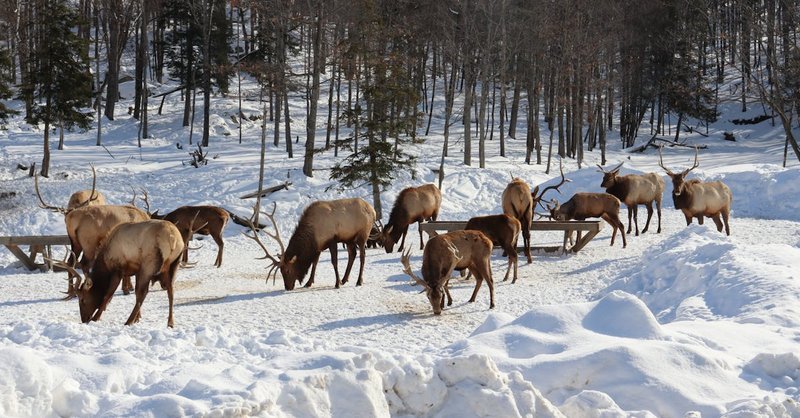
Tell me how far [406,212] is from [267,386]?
13.3 m

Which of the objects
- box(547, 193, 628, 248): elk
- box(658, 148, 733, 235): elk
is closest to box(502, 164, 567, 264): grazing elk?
box(547, 193, 628, 248): elk

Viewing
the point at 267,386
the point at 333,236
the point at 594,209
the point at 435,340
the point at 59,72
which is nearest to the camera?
the point at 267,386

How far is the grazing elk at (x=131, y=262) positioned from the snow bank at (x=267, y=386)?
129 inches

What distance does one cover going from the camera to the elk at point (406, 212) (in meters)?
19.0

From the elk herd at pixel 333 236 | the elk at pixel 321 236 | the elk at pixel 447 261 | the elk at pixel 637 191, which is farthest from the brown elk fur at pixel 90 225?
→ the elk at pixel 637 191

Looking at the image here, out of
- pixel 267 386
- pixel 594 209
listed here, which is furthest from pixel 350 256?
pixel 267 386

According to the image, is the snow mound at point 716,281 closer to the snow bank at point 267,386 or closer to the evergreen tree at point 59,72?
the snow bank at point 267,386

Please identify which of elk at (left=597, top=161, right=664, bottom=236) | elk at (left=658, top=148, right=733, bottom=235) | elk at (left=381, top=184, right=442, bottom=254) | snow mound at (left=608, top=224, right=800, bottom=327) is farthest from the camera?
elk at (left=597, top=161, right=664, bottom=236)

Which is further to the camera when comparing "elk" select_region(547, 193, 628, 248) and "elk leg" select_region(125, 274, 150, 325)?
"elk" select_region(547, 193, 628, 248)

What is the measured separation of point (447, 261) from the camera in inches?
482

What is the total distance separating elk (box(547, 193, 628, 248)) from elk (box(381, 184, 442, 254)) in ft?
10.6

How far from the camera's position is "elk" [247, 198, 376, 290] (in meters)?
14.5

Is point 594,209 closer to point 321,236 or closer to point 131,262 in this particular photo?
point 321,236

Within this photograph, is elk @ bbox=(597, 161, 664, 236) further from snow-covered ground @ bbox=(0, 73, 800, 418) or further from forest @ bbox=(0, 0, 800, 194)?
forest @ bbox=(0, 0, 800, 194)
